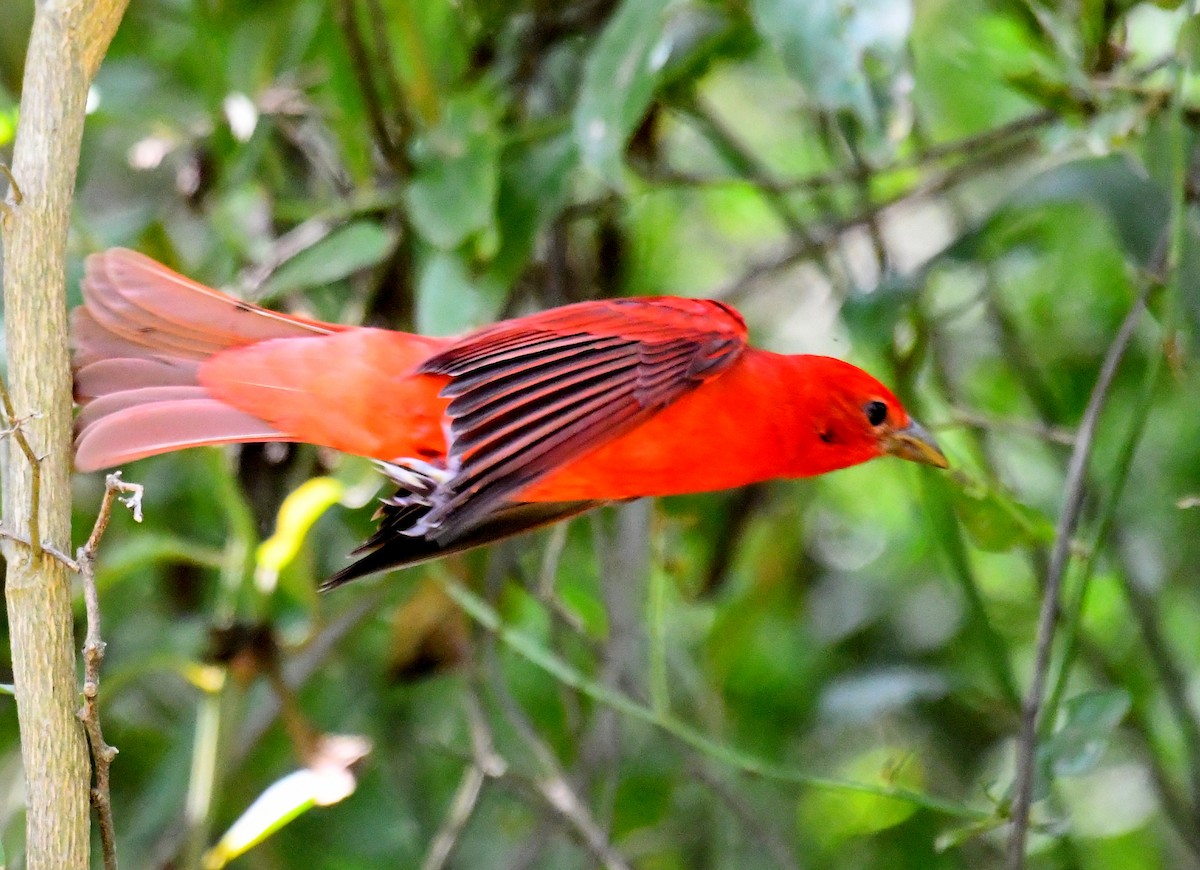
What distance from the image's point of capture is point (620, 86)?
7.39 feet

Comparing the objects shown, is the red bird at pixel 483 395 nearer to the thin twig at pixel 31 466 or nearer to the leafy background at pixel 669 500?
the leafy background at pixel 669 500

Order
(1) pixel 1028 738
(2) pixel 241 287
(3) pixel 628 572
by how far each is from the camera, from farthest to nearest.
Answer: (3) pixel 628 572, (2) pixel 241 287, (1) pixel 1028 738

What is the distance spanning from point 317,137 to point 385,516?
51.8 inches

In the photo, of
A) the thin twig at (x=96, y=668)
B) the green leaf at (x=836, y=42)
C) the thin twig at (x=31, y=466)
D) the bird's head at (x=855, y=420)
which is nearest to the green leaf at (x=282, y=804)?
the thin twig at (x=96, y=668)

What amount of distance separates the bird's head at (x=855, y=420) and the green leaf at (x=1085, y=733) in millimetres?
403

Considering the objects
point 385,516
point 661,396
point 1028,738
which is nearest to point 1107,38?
point 661,396

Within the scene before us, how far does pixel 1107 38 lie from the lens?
2.33m

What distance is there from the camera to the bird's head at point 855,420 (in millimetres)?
2152

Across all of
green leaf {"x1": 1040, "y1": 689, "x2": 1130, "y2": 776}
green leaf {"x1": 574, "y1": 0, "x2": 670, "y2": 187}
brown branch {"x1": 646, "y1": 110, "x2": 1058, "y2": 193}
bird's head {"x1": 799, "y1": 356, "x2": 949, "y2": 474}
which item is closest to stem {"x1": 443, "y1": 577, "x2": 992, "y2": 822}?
green leaf {"x1": 1040, "y1": 689, "x2": 1130, "y2": 776}

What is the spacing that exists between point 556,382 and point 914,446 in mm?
561

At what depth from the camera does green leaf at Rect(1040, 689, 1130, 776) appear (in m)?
1.98

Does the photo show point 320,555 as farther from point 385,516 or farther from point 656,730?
point 385,516

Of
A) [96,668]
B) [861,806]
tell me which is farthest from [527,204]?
[861,806]

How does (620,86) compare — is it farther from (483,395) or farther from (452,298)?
(483,395)
